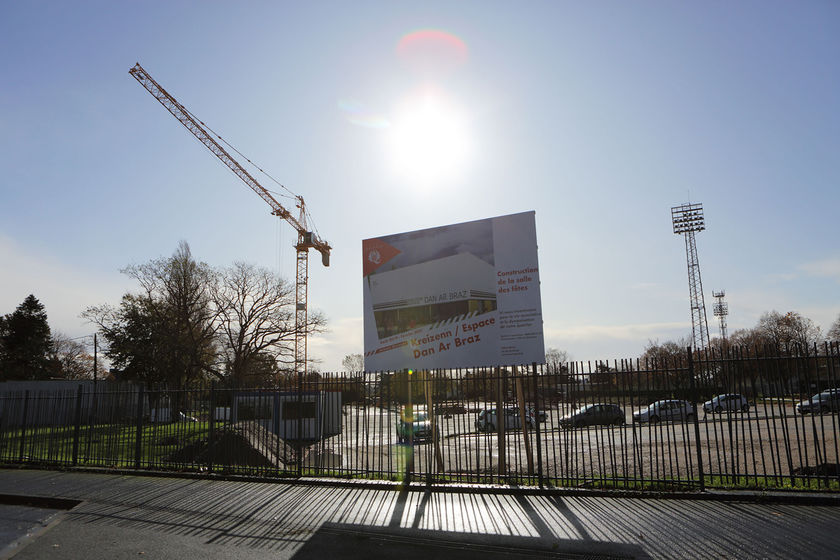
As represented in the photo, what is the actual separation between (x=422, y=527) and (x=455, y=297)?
5522 mm

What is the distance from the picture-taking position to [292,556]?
6238 mm

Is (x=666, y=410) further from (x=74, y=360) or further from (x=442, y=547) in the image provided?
(x=74, y=360)

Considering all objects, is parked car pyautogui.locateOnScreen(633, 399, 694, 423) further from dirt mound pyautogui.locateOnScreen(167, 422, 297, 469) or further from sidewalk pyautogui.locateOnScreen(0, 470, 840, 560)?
dirt mound pyautogui.locateOnScreen(167, 422, 297, 469)

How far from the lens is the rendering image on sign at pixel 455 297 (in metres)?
11.0

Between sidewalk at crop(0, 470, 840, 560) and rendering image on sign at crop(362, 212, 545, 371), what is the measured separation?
10.2 feet

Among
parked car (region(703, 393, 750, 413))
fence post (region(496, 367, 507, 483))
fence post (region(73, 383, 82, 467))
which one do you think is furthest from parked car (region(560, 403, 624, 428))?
fence post (region(73, 383, 82, 467))

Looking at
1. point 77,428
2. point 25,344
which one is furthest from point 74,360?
point 77,428

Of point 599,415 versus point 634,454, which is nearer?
point 634,454

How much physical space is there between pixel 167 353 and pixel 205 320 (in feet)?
13.8

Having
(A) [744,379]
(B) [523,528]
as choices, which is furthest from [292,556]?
(A) [744,379]

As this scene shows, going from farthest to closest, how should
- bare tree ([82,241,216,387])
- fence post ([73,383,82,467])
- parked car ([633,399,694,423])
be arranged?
bare tree ([82,241,216,387]) → fence post ([73,383,82,467]) → parked car ([633,399,694,423])

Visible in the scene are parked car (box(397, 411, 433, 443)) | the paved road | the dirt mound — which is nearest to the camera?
the paved road

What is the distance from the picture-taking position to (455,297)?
11.7m

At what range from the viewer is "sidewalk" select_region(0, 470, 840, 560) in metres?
6.24
